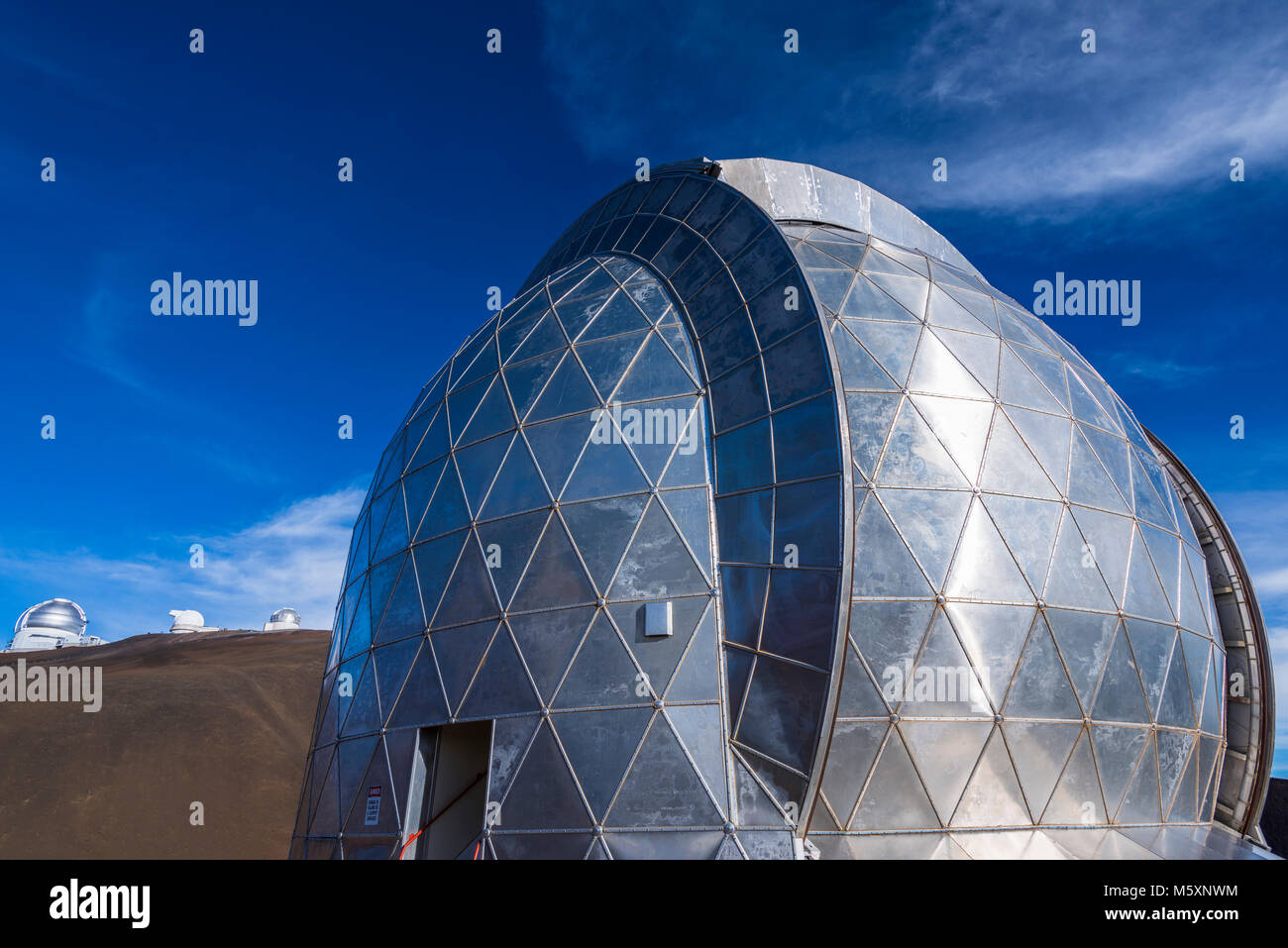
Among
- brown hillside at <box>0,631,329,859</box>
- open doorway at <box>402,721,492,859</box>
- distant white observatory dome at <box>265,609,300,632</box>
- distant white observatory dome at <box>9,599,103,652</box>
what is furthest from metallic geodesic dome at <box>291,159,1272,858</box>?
distant white observatory dome at <box>9,599,103,652</box>

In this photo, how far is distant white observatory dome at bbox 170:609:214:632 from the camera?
255 ft

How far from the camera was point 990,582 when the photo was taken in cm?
1205

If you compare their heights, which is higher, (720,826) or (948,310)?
(948,310)

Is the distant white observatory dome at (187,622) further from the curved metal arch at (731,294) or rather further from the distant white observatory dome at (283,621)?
the curved metal arch at (731,294)

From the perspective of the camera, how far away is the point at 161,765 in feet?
128

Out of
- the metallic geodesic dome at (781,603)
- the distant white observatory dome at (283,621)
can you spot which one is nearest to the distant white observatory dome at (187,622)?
the distant white observatory dome at (283,621)

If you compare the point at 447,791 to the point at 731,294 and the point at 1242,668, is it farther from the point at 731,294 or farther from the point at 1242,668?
the point at 1242,668

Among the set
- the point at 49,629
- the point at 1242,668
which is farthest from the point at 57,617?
the point at 1242,668

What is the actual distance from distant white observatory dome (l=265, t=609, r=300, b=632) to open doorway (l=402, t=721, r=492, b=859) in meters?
72.3

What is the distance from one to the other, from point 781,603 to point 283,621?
78.8 meters
